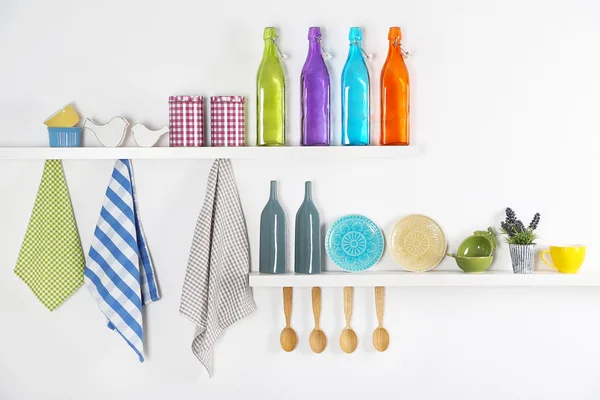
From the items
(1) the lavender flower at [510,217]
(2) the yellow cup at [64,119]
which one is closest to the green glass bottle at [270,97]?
(2) the yellow cup at [64,119]

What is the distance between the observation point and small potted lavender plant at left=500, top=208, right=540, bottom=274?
186cm

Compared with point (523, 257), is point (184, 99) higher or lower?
higher

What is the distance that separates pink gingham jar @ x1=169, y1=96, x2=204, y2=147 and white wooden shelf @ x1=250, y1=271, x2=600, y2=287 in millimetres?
420

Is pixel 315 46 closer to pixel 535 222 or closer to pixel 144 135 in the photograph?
pixel 144 135

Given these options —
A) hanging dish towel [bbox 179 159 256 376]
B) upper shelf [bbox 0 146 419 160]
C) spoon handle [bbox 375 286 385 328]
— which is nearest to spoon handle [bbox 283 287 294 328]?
hanging dish towel [bbox 179 159 256 376]

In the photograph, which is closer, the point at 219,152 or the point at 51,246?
the point at 219,152

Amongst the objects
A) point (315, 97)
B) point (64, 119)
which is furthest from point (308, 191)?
point (64, 119)

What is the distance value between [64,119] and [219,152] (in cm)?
46

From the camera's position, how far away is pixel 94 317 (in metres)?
2.00

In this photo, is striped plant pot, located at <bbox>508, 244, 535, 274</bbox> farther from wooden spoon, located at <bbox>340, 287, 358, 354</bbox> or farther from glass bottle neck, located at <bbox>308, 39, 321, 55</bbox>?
glass bottle neck, located at <bbox>308, 39, 321, 55</bbox>

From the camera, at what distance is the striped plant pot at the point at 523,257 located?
73.2 inches

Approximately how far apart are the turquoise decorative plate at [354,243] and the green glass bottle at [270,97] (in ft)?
0.98

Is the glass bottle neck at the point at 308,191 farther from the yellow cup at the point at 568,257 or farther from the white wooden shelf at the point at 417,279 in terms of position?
the yellow cup at the point at 568,257

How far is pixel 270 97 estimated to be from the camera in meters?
1.89
